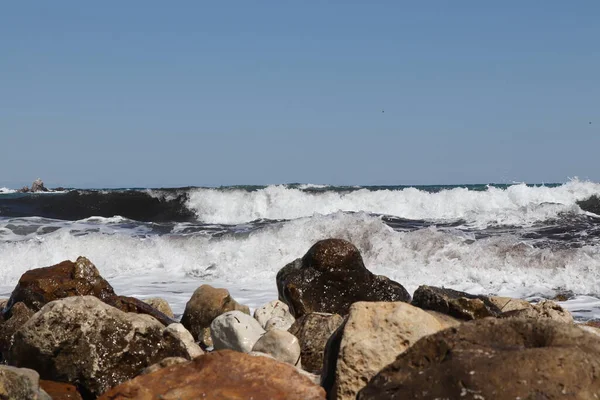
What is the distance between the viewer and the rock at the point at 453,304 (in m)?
6.48

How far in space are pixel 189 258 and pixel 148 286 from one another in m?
2.78

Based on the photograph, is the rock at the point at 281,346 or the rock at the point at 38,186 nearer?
the rock at the point at 281,346

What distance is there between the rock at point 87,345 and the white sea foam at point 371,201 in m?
A: 19.3

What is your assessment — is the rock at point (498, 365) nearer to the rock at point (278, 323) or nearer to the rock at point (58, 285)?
the rock at point (278, 323)

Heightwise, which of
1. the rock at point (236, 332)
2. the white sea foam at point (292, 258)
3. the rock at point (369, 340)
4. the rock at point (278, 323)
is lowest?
the white sea foam at point (292, 258)

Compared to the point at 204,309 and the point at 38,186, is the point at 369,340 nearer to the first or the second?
the point at 204,309

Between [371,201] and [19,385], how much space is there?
911 inches

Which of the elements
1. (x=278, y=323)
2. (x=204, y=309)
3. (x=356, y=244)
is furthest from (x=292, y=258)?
(x=278, y=323)

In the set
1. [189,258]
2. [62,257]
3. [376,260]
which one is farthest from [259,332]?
[62,257]

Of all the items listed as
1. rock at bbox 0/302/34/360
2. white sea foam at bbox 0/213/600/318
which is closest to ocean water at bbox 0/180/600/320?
white sea foam at bbox 0/213/600/318

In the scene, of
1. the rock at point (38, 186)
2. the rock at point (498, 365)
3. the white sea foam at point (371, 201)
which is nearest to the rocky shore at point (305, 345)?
the rock at point (498, 365)

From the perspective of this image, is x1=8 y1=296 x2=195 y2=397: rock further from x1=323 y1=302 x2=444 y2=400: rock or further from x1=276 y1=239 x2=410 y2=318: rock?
x1=276 y1=239 x2=410 y2=318: rock

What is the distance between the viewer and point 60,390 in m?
5.11

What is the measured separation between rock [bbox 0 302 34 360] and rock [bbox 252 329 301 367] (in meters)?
2.19
